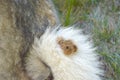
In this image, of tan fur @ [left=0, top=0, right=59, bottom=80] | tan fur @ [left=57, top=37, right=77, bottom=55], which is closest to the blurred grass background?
tan fur @ [left=0, top=0, right=59, bottom=80]

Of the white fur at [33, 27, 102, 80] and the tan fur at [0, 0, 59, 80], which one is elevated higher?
the tan fur at [0, 0, 59, 80]

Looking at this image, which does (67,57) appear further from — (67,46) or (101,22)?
(101,22)

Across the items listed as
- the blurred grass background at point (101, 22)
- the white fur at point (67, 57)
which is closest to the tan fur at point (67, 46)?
the white fur at point (67, 57)

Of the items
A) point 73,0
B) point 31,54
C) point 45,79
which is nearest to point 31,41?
point 31,54

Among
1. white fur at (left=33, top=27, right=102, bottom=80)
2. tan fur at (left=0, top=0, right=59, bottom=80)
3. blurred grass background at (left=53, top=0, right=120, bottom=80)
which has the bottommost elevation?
blurred grass background at (left=53, top=0, right=120, bottom=80)

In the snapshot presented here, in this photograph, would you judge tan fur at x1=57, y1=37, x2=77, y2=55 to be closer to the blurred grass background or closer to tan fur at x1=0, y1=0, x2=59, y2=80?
tan fur at x1=0, y1=0, x2=59, y2=80

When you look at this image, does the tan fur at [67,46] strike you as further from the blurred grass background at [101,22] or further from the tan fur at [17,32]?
the blurred grass background at [101,22]

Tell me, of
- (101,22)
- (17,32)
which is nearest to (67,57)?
(17,32)
